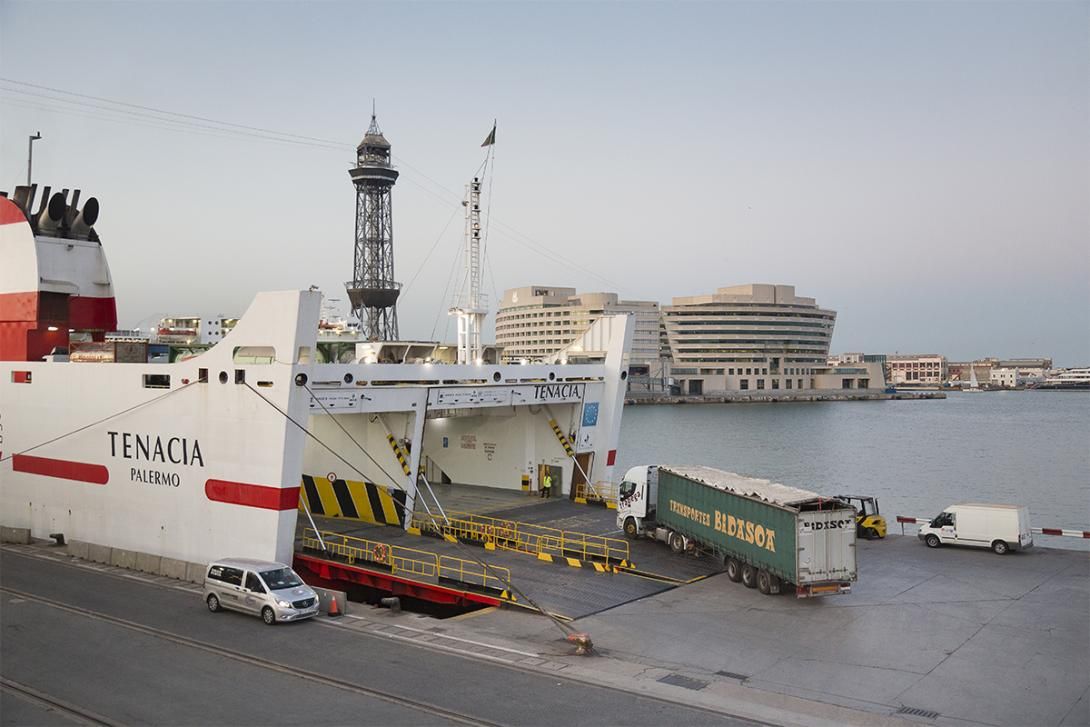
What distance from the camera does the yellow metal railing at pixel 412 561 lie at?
19.7 metres

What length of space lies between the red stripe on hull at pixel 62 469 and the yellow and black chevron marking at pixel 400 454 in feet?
27.6

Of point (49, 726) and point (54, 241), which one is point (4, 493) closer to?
point (54, 241)

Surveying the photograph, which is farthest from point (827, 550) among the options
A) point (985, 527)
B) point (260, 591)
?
point (260, 591)

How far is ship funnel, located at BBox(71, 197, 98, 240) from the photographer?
29.7 m

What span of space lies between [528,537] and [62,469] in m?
15.0

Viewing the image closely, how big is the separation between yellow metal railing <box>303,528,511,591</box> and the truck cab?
5826 mm

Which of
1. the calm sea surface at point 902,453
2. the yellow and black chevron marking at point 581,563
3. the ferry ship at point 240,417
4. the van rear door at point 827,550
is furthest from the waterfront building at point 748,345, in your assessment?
the van rear door at point 827,550

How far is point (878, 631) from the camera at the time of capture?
16.7 meters

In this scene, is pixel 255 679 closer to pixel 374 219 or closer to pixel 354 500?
pixel 354 500

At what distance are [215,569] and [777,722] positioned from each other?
12.8 m

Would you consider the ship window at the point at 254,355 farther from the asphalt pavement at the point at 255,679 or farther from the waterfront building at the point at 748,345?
the waterfront building at the point at 748,345

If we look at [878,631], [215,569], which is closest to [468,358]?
[215,569]

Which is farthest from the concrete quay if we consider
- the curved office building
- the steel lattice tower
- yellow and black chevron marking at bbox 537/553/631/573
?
the curved office building

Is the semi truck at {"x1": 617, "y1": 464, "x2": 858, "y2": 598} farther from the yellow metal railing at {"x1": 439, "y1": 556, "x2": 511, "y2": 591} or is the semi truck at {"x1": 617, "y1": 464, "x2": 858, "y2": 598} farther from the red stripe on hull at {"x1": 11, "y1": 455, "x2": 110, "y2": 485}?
the red stripe on hull at {"x1": 11, "y1": 455, "x2": 110, "y2": 485}
